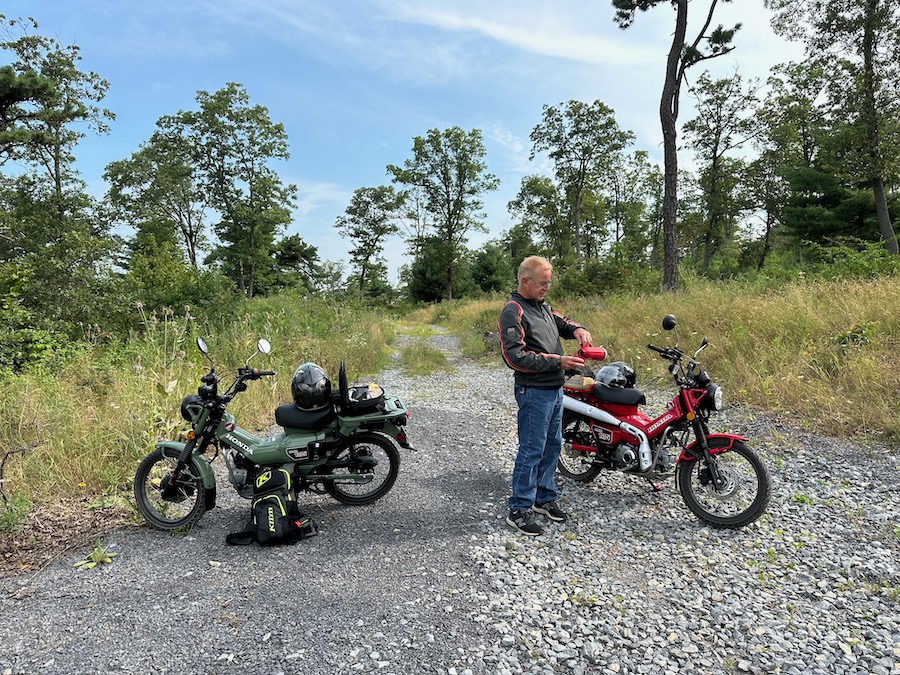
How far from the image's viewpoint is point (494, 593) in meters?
2.70

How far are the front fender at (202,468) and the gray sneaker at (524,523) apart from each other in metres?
2.29

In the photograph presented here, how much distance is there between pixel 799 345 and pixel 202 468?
7.26 meters

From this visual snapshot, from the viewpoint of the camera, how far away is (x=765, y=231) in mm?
28641

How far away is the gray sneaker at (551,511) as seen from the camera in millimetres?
3566

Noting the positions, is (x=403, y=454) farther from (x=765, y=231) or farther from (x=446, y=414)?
(x=765, y=231)

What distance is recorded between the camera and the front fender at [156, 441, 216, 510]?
3.40m

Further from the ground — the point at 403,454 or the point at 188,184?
the point at 188,184

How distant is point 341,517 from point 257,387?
3950 millimetres

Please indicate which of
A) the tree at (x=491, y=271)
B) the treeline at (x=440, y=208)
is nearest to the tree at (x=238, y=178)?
the treeline at (x=440, y=208)

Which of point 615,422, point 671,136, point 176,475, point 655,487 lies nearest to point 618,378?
point 615,422

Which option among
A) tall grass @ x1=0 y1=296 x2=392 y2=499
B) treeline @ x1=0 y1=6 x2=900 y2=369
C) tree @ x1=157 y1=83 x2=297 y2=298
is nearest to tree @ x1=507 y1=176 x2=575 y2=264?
treeline @ x1=0 y1=6 x2=900 y2=369

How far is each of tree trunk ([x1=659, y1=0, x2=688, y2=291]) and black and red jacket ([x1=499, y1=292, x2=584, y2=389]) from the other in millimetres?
10781

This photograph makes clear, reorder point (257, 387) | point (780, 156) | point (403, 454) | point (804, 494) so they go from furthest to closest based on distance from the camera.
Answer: point (780, 156) < point (257, 387) < point (403, 454) < point (804, 494)

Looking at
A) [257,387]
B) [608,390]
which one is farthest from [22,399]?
[608,390]
